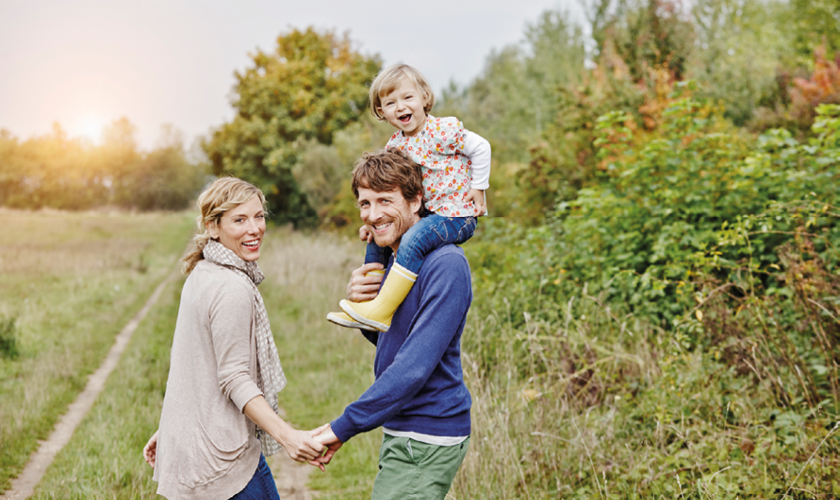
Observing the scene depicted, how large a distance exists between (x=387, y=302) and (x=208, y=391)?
77cm

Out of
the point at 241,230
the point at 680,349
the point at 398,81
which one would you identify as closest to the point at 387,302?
the point at 241,230

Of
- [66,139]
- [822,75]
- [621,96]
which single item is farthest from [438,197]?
[66,139]

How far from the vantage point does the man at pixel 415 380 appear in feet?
6.47

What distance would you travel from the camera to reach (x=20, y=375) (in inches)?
262

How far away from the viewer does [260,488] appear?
7.66 feet

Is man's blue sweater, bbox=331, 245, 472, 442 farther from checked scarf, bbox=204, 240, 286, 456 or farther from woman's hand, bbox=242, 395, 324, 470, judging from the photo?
checked scarf, bbox=204, 240, 286, 456

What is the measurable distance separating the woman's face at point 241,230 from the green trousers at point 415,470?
0.97 m

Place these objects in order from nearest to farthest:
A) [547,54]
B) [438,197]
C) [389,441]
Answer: [389,441], [438,197], [547,54]

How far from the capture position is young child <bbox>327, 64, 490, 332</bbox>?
2.21 m

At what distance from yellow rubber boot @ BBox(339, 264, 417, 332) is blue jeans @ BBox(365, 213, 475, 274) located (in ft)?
0.12

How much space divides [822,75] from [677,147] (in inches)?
376

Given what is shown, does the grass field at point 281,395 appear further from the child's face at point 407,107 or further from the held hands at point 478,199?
the child's face at point 407,107

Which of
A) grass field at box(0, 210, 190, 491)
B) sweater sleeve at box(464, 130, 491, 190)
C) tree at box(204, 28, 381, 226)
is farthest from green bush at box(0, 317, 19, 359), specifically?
tree at box(204, 28, 381, 226)

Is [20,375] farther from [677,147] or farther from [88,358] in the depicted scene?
[677,147]
